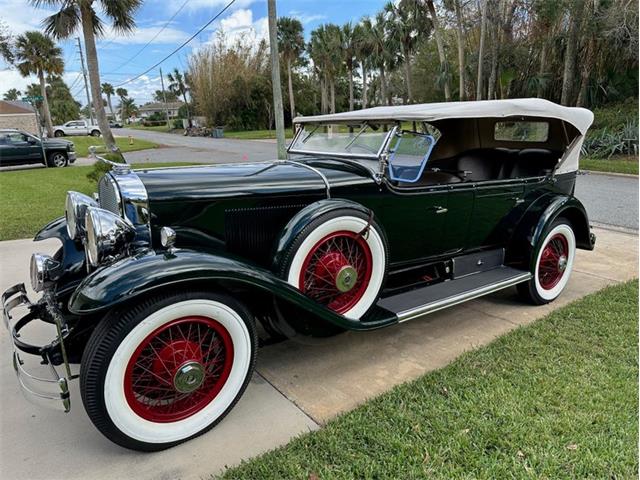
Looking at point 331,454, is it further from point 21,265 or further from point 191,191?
point 21,265

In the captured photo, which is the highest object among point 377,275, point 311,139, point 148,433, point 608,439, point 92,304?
point 311,139

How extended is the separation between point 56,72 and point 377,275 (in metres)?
38.8

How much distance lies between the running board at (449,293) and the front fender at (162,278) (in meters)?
0.85

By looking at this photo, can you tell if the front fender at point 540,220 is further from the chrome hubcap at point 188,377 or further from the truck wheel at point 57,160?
the truck wheel at point 57,160

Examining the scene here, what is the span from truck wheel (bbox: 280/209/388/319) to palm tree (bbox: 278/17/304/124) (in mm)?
34714

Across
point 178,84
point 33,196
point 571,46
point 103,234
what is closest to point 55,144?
point 33,196

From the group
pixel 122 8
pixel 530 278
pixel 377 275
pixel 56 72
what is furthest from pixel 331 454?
pixel 56 72

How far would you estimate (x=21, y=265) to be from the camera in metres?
4.76

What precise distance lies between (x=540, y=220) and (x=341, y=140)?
180 cm

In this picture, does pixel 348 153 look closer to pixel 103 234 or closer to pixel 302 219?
pixel 302 219

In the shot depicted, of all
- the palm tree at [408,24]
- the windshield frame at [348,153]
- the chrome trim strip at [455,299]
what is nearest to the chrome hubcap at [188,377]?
the chrome trim strip at [455,299]

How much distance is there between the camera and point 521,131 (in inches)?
176

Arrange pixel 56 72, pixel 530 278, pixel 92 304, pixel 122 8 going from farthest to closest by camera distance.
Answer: pixel 56 72
pixel 122 8
pixel 530 278
pixel 92 304

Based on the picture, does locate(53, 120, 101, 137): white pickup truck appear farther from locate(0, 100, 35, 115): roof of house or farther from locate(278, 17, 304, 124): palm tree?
locate(278, 17, 304, 124): palm tree
